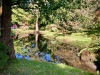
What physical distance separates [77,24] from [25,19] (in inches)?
516

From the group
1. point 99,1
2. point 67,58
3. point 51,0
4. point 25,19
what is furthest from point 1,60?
point 25,19

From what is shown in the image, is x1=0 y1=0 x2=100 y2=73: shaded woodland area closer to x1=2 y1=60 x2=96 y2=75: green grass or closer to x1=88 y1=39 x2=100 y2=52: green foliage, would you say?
x1=88 y1=39 x2=100 y2=52: green foliage

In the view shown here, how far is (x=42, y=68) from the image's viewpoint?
9.28m

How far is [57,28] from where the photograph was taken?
107 ft

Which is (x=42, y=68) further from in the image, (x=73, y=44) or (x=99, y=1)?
(x=99, y=1)

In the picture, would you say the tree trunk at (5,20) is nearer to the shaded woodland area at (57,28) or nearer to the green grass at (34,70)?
the shaded woodland area at (57,28)

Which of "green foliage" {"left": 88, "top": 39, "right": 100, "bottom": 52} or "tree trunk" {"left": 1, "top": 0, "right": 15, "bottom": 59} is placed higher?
"tree trunk" {"left": 1, "top": 0, "right": 15, "bottom": 59}

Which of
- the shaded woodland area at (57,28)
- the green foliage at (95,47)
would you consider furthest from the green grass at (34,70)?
the green foliage at (95,47)

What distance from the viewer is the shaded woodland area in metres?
8.84

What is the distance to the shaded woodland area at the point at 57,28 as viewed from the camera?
29.0ft

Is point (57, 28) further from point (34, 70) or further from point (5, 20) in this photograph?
point (34, 70)

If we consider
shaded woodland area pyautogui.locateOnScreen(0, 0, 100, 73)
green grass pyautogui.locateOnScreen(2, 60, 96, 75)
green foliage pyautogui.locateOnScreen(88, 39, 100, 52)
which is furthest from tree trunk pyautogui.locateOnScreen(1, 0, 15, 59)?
green foliage pyautogui.locateOnScreen(88, 39, 100, 52)

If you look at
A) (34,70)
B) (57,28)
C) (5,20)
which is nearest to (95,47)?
(34,70)

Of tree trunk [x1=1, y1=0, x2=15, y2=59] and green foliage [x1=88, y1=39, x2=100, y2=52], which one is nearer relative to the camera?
tree trunk [x1=1, y1=0, x2=15, y2=59]
